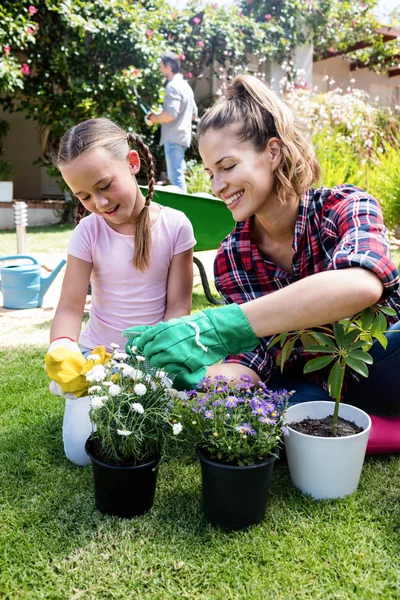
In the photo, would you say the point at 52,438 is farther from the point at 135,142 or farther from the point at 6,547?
the point at 135,142

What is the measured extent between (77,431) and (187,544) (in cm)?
51

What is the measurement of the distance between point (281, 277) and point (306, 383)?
347 mm

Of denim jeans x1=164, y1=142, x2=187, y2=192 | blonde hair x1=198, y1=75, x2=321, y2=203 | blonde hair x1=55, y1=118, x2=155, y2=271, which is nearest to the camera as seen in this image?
blonde hair x1=198, y1=75, x2=321, y2=203

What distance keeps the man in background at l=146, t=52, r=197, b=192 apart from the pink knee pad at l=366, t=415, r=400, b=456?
4205 mm

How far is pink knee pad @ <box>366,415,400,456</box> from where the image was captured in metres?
1.51

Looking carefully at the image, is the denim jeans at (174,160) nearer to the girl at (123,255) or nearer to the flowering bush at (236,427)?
the girl at (123,255)

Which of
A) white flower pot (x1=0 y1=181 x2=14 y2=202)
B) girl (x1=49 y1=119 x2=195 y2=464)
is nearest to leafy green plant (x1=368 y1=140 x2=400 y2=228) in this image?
girl (x1=49 y1=119 x2=195 y2=464)

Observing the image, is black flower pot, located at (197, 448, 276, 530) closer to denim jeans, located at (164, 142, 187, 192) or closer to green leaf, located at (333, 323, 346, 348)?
green leaf, located at (333, 323, 346, 348)

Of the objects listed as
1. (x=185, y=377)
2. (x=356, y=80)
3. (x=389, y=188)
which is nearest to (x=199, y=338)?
(x=185, y=377)

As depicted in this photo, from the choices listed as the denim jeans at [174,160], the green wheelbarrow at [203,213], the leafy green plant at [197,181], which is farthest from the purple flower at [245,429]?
the leafy green plant at [197,181]

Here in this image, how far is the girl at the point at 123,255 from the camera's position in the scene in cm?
169

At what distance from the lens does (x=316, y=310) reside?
1117 mm

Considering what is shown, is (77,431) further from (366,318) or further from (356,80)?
(356,80)

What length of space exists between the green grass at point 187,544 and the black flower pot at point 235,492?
1.2 inches
